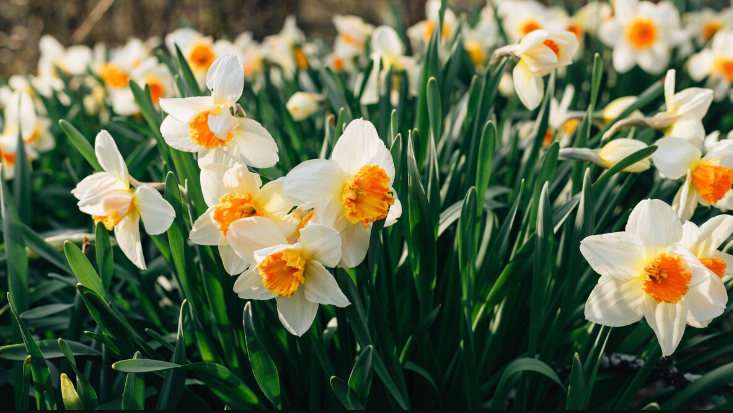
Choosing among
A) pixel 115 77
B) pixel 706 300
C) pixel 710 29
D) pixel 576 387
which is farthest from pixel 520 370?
pixel 710 29

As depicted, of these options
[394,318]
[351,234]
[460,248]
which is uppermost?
[351,234]

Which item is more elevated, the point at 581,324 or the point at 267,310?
the point at 267,310

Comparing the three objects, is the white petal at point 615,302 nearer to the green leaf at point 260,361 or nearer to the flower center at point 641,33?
the green leaf at point 260,361

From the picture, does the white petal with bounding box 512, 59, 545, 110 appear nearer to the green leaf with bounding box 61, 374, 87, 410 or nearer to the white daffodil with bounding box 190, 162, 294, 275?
the white daffodil with bounding box 190, 162, 294, 275

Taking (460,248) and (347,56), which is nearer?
(460,248)

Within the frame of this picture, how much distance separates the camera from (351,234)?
891mm

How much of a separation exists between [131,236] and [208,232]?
0.20m

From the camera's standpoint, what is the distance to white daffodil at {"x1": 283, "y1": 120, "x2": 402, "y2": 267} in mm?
853

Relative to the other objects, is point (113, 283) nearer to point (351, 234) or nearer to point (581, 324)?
point (351, 234)

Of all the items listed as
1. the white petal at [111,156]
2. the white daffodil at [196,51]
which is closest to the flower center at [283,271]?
the white petal at [111,156]

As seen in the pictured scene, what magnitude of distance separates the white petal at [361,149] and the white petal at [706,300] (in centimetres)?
52

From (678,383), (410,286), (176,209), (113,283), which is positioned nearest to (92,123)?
(113,283)

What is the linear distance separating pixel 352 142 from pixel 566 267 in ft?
1.78

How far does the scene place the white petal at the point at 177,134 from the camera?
102 cm
